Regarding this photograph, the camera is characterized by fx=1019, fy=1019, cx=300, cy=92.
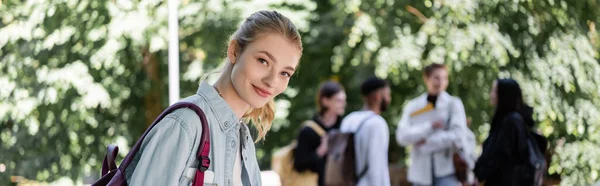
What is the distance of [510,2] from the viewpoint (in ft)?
27.5

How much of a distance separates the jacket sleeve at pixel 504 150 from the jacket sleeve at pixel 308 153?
1593 mm

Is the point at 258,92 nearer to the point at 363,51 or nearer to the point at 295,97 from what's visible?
the point at 363,51

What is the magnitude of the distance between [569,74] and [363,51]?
3.10 m

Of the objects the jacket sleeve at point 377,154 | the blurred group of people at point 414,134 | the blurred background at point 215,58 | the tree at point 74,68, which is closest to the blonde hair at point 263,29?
the blurred group of people at point 414,134

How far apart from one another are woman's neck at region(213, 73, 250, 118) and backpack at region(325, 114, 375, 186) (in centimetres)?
359

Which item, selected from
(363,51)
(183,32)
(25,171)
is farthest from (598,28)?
(25,171)

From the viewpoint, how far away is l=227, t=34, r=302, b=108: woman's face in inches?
99.7

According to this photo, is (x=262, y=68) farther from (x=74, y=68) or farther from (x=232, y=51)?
(x=74, y=68)

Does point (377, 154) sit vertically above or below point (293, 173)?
above

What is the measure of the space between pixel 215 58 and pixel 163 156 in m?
9.31

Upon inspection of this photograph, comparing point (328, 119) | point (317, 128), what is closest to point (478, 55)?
point (328, 119)

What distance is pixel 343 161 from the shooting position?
624 centimetres

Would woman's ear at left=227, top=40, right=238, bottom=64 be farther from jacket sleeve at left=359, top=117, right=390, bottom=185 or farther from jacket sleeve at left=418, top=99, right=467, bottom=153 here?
jacket sleeve at left=418, top=99, right=467, bottom=153

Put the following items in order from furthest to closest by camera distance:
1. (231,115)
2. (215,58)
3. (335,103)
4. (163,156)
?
(215,58), (335,103), (231,115), (163,156)
